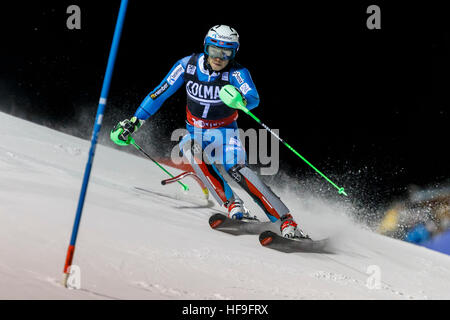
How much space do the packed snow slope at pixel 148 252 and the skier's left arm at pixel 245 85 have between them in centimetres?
121

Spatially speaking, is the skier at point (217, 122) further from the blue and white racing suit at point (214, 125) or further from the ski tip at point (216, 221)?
the ski tip at point (216, 221)

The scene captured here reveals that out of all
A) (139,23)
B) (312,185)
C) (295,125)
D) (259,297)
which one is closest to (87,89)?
(139,23)

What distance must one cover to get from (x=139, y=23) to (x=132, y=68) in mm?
844

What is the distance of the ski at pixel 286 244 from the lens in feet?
12.6

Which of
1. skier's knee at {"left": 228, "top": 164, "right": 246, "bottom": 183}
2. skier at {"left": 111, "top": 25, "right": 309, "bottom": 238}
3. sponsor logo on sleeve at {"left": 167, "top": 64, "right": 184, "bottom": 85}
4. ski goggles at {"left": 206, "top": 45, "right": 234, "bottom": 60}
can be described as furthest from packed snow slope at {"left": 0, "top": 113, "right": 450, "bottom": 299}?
ski goggles at {"left": 206, "top": 45, "right": 234, "bottom": 60}

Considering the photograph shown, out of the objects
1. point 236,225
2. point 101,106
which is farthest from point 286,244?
point 101,106

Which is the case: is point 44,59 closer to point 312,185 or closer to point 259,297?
point 312,185

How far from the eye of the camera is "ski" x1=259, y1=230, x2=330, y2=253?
3.83 metres

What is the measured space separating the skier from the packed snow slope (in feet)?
1.13

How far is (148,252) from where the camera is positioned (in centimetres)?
288

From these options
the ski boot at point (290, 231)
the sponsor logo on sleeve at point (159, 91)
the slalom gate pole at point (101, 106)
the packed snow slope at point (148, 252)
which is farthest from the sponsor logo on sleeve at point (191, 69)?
the slalom gate pole at point (101, 106)

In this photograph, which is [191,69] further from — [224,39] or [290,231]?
[290,231]

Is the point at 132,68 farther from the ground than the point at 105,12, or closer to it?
closer to it

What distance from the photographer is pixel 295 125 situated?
8367 millimetres
